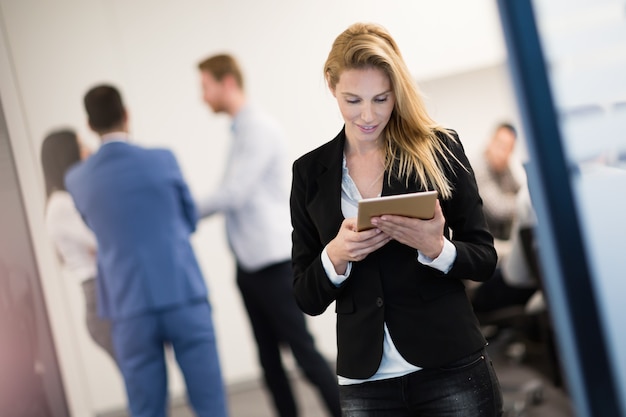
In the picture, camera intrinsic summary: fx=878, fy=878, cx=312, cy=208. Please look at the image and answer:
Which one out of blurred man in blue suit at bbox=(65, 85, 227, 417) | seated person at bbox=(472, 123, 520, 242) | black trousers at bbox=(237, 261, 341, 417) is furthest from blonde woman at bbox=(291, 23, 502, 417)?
seated person at bbox=(472, 123, 520, 242)

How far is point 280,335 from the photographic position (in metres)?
3.57

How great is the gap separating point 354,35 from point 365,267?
0.46 metres

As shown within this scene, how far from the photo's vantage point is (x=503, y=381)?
4.24 m

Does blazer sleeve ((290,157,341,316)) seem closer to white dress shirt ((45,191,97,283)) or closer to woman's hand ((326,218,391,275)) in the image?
woman's hand ((326,218,391,275))

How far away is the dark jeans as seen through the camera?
1735mm

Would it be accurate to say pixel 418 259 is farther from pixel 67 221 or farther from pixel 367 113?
pixel 67 221

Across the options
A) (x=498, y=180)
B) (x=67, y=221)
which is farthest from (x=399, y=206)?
(x=498, y=180)

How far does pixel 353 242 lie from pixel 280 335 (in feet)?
6.47

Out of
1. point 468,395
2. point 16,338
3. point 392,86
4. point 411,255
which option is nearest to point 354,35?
point 392,86

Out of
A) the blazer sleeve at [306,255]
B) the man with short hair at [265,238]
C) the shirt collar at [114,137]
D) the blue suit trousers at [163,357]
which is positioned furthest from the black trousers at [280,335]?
the blazer sleeve at [306,255]

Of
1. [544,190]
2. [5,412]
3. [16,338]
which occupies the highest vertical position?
[544,190]

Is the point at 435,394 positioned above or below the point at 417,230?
below

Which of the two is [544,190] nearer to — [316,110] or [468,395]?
[468,395]

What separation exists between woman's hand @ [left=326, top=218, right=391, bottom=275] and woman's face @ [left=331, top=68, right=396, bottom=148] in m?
0.20
